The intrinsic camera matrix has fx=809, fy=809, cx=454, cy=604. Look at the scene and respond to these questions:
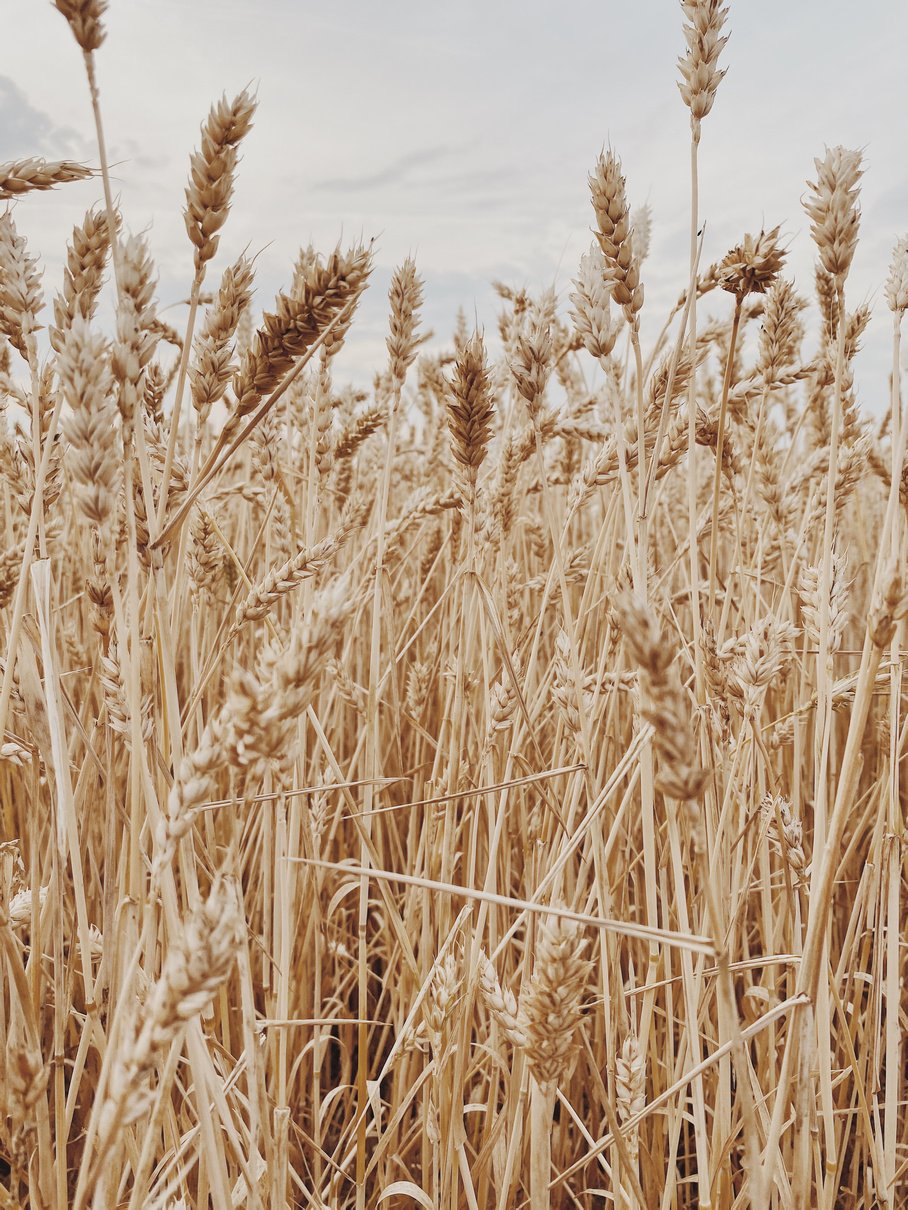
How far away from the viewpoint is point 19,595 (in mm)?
735

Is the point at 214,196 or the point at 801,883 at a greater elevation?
the point at 214,196

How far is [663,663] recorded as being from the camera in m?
0.45

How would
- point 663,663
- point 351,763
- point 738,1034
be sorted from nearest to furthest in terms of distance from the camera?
point 663,663 → point 738,1034 → point 351,763

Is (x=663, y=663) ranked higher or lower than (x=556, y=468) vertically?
lower

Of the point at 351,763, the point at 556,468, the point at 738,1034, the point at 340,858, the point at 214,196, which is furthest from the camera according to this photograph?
the point at 556,468

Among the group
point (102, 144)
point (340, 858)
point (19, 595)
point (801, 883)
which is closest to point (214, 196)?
point (102, 144)

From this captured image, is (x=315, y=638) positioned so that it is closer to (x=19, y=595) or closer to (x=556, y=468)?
(x=19, y=595)

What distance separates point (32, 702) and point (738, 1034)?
663mm

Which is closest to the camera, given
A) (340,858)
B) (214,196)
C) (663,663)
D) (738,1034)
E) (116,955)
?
(663,663)

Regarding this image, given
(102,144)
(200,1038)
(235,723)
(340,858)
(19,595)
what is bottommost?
(340,858)

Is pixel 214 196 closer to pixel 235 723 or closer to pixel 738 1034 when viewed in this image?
pixel 235 723

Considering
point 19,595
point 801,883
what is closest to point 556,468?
point 801,883

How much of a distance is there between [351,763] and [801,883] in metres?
0.93

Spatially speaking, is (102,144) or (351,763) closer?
(102,144)
